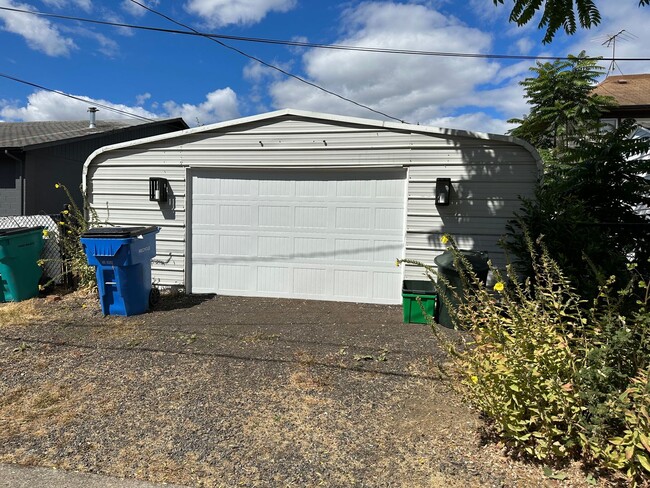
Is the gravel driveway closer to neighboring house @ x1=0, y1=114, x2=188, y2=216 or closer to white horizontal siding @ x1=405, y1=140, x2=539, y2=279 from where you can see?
white horizontal siding @ x1=405, y1=140, x2=539, y2=279

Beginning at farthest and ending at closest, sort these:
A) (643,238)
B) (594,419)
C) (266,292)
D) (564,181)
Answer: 1. (266,292)
2. (564,181)
3. (643,238)
4. (594,419)

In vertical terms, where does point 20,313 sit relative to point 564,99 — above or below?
below

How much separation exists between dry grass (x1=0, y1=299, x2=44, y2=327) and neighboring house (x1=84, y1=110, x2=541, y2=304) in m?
1.74

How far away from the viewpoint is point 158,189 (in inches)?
271

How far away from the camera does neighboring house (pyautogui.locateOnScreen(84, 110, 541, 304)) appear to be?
20.4 ft

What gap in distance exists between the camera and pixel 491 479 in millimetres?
2459

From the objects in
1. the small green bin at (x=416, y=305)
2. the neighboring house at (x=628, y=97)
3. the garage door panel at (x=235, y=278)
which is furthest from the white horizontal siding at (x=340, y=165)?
the neighboring house at (x=628, y=97)

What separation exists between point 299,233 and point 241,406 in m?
3.76

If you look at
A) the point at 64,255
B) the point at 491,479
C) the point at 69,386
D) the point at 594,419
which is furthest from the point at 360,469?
the point at 64,255

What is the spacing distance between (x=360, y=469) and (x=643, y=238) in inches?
195

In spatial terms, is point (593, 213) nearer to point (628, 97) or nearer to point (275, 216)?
point (275, 216)

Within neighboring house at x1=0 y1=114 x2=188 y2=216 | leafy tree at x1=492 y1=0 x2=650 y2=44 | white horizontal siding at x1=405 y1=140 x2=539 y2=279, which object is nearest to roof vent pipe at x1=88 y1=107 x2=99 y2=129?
neighboring house at x1=0 y1=114 x2=188 y2=216

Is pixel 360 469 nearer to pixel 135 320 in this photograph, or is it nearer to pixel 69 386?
pixel 69 386

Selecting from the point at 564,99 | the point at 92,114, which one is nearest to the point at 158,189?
the point at 92,114
